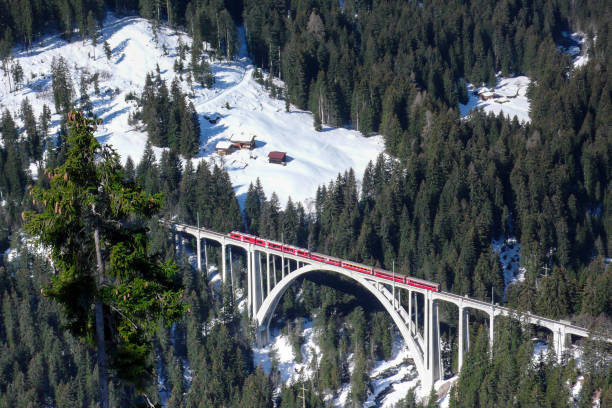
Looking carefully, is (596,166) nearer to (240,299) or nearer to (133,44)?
(240,299)

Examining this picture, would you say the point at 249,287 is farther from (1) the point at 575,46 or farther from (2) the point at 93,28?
(1) the point at 575,46

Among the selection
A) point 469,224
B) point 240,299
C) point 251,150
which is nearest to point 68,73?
point 251,150

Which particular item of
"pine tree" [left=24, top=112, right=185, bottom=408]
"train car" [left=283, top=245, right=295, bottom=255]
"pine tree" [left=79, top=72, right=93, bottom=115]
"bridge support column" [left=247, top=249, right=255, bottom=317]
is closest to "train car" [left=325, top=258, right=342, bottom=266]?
"train car" [left=283, top=245, right=295, bottom=255]

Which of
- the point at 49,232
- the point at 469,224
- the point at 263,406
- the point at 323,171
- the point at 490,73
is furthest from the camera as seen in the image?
the point at 490,73

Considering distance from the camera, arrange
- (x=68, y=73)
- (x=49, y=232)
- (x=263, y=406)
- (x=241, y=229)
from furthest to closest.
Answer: (x=68, y=73) → (x=241, y=229) → (x=263, y=406) → (x=49, y=232)

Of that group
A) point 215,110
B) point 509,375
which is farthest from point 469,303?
point 215,110

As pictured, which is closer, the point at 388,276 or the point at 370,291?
the point at 388,276

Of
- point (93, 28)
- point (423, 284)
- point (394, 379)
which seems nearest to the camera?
point (423, 284)
